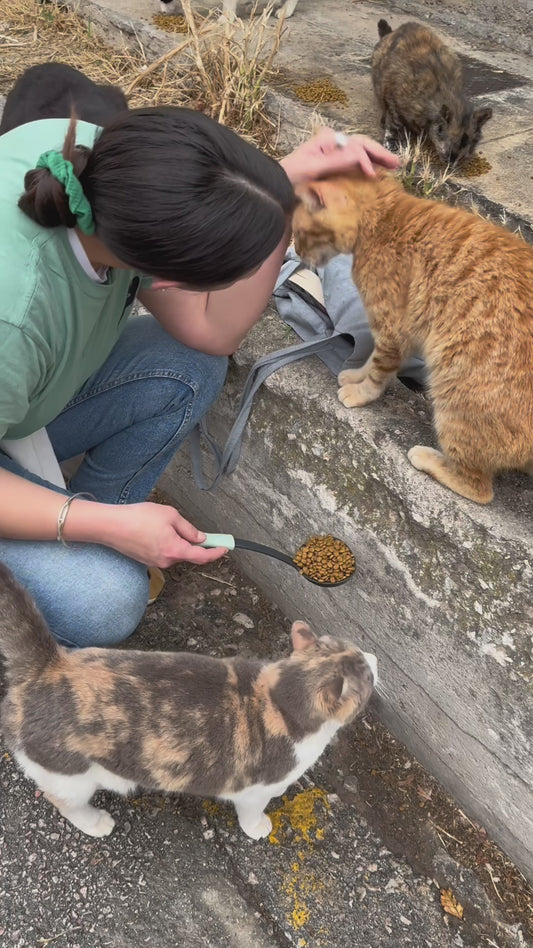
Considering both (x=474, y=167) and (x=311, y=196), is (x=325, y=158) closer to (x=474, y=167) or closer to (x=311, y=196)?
(x=311, y=196)

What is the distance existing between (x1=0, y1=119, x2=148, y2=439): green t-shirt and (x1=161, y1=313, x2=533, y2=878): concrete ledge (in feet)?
2.54

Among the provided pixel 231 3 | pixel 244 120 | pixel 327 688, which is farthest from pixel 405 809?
pixel 231 3

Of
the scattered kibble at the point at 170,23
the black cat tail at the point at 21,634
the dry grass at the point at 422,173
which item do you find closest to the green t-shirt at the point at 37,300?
the black cat tail at the point at 21,634

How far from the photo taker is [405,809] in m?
2.07

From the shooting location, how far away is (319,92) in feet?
12.3

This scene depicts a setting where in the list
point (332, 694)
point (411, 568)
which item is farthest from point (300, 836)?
point (411, 568)

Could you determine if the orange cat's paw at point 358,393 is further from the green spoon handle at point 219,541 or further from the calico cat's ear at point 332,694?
the calico cat's ear at point 332,694

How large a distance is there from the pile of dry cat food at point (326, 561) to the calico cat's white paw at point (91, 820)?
87cm

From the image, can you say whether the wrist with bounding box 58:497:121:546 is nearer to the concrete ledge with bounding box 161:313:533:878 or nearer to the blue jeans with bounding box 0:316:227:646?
the blue jeans with bounding box 0:316:227:646

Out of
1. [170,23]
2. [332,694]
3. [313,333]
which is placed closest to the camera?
[332,694]

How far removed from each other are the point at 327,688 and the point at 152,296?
1.16 m

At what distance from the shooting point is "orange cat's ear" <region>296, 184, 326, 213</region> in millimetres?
2035

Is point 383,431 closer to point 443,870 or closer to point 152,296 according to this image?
point 152,296

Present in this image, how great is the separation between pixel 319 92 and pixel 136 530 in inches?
121
